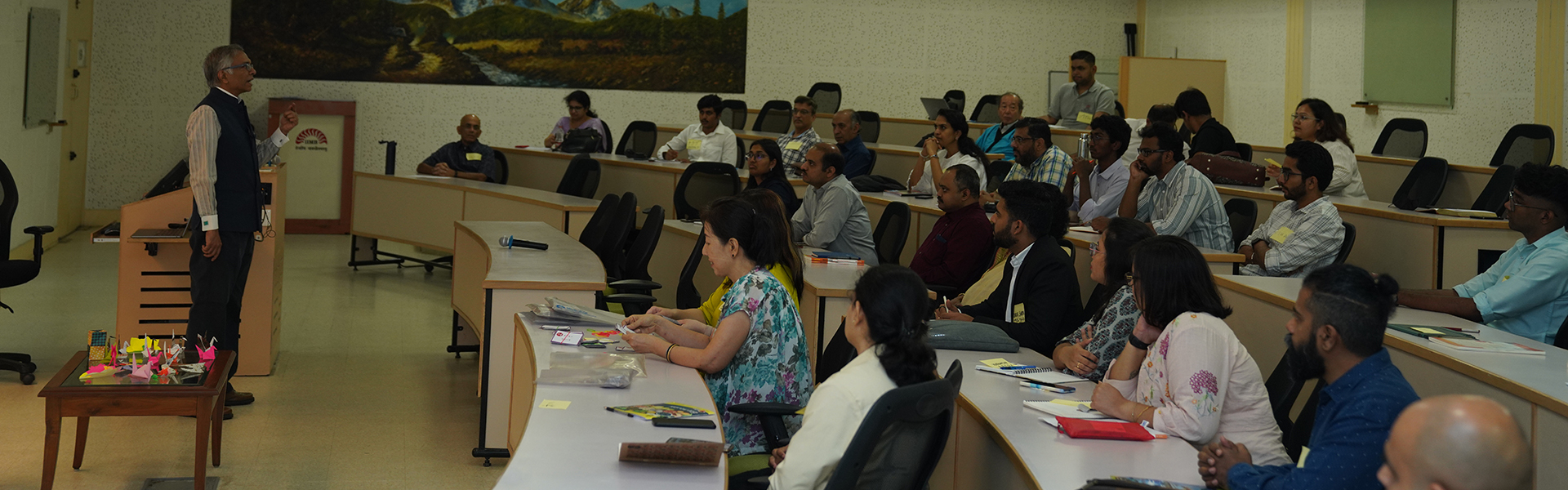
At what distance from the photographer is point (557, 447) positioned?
7.43ft

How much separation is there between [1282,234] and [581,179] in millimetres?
4665

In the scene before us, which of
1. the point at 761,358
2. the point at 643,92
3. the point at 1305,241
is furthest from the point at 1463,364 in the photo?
the point at 643,92

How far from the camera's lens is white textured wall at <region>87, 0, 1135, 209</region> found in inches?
436

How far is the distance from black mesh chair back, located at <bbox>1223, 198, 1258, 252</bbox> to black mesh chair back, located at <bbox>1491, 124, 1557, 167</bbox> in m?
2.56

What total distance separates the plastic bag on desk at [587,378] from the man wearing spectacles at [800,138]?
17.7 feet

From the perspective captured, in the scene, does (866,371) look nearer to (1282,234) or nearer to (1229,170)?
(1282,234)

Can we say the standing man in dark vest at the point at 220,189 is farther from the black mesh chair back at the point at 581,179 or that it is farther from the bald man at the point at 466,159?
the bald man at the point at 466,159

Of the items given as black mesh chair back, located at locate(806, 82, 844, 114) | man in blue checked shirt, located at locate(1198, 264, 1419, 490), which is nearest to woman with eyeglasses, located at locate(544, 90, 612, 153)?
black mesh chair back, located at locate(806, 82, 844, 114)

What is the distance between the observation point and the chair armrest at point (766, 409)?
2777mm

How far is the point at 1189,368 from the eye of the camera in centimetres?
253

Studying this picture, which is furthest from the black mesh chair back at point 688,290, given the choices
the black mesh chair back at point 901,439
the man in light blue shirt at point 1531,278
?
the black mesh chair back at point 901,439

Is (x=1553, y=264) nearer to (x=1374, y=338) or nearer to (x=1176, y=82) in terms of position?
(x=1374, y=338)

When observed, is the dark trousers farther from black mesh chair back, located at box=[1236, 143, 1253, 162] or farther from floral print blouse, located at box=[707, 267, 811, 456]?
black mesh chair back, located at box=[1236, 143, 1253, 162]

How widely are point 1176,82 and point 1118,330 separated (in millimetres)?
9030
